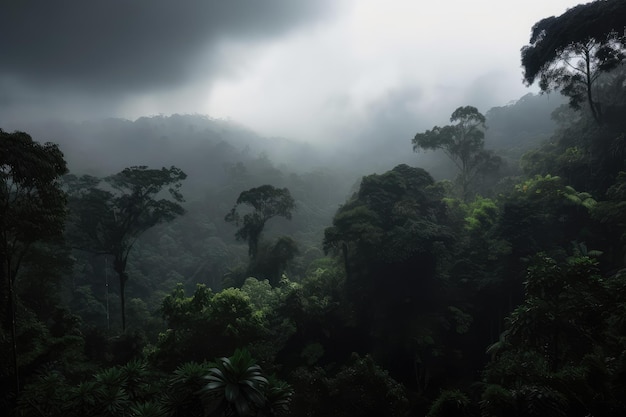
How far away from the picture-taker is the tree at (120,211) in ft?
73.0

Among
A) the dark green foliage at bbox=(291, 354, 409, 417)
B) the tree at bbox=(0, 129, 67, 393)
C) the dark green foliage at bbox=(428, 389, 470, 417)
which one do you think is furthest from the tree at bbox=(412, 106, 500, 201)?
the tree at bbox=(0, 129, 67, 393)

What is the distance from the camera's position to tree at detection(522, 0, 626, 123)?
1631 cm

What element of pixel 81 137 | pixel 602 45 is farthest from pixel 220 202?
pixel 81 137

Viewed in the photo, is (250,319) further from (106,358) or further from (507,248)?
(507,248)

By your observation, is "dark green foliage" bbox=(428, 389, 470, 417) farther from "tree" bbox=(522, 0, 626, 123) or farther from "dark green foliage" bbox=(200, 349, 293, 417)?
"tree" bbox=(522, 0, 626, 123)

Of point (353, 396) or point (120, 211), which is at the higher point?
point (120, 211)

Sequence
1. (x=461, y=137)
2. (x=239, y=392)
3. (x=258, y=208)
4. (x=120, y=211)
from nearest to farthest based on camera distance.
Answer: (x=239, y=392)
(x=120, y=211)
(x=258, y=208)
(x=461, y=137)

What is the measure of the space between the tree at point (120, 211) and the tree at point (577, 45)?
2131cm

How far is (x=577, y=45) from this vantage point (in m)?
18.4

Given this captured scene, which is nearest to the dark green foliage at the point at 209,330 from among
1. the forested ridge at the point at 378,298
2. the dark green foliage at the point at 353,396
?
the forested ridge at the point at 378,298

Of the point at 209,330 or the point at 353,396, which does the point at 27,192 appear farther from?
the point at 353,396

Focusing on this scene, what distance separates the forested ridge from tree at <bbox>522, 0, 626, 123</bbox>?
9 cm

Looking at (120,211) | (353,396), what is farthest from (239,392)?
(120,211)

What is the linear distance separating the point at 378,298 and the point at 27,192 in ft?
51.7
